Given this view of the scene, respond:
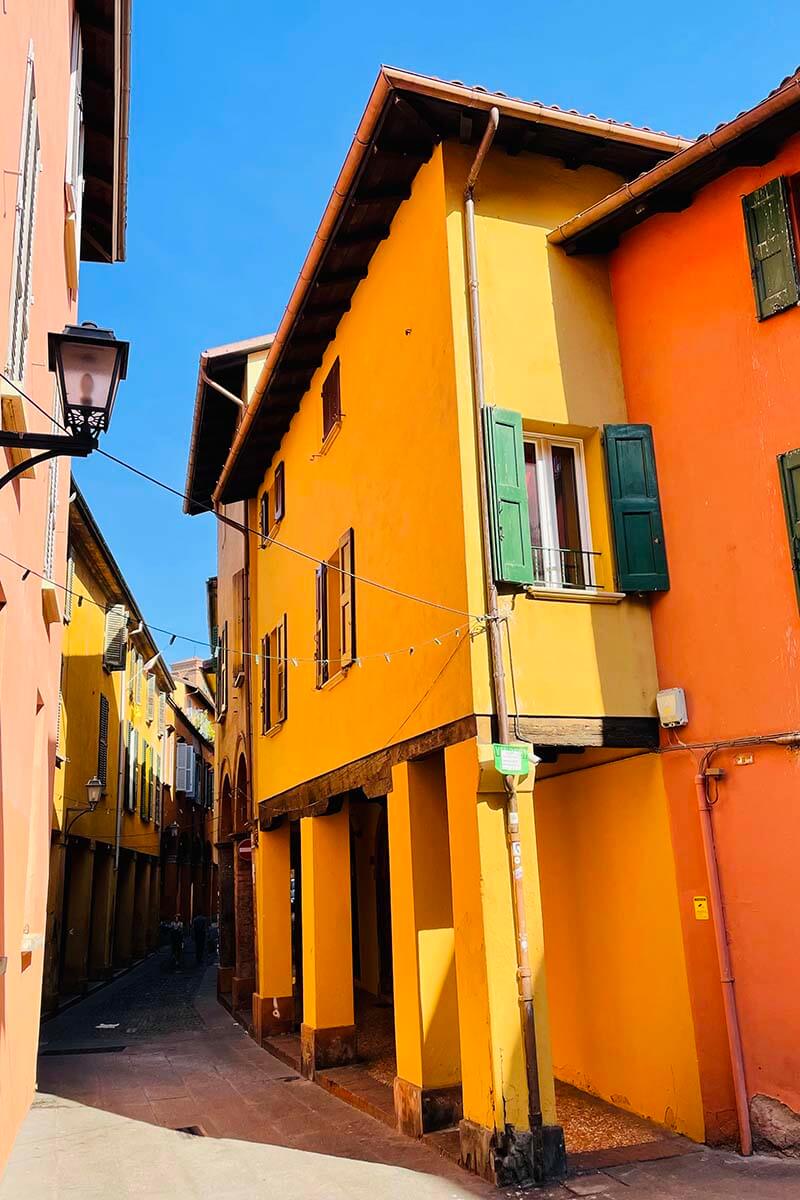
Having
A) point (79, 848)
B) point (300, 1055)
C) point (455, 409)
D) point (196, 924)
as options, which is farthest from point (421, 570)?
point (196, 924)

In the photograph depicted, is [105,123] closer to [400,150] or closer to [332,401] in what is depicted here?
[332,401]

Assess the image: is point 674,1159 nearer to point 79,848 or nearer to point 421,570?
point 421,570

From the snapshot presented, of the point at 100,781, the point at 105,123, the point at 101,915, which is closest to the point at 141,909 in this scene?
the point at 101,915

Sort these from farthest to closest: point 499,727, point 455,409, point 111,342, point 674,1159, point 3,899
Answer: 1. point 455,409
2. point 499,727
3. point 674,1159
4. point 3,899
5. point 111,342

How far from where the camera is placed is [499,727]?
7.55 metres

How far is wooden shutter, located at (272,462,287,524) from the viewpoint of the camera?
Answer: 15.0m

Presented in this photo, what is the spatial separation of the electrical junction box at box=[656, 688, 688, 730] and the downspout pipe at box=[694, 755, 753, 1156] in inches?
15.2

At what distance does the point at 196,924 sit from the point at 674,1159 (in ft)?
91.4

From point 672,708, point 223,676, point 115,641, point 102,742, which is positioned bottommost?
point 672,708

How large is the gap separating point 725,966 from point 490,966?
1.73m

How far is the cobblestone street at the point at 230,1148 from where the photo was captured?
22.0 feet

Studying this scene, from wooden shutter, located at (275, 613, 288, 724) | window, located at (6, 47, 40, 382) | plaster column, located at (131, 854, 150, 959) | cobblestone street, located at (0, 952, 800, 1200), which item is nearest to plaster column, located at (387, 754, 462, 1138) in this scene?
cobblestone street, located at (0, 952, 800, 1200)

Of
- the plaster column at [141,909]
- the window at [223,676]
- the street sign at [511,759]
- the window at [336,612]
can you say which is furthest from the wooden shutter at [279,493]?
the plaster column at [141,909]

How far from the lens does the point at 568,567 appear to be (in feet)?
28.0
